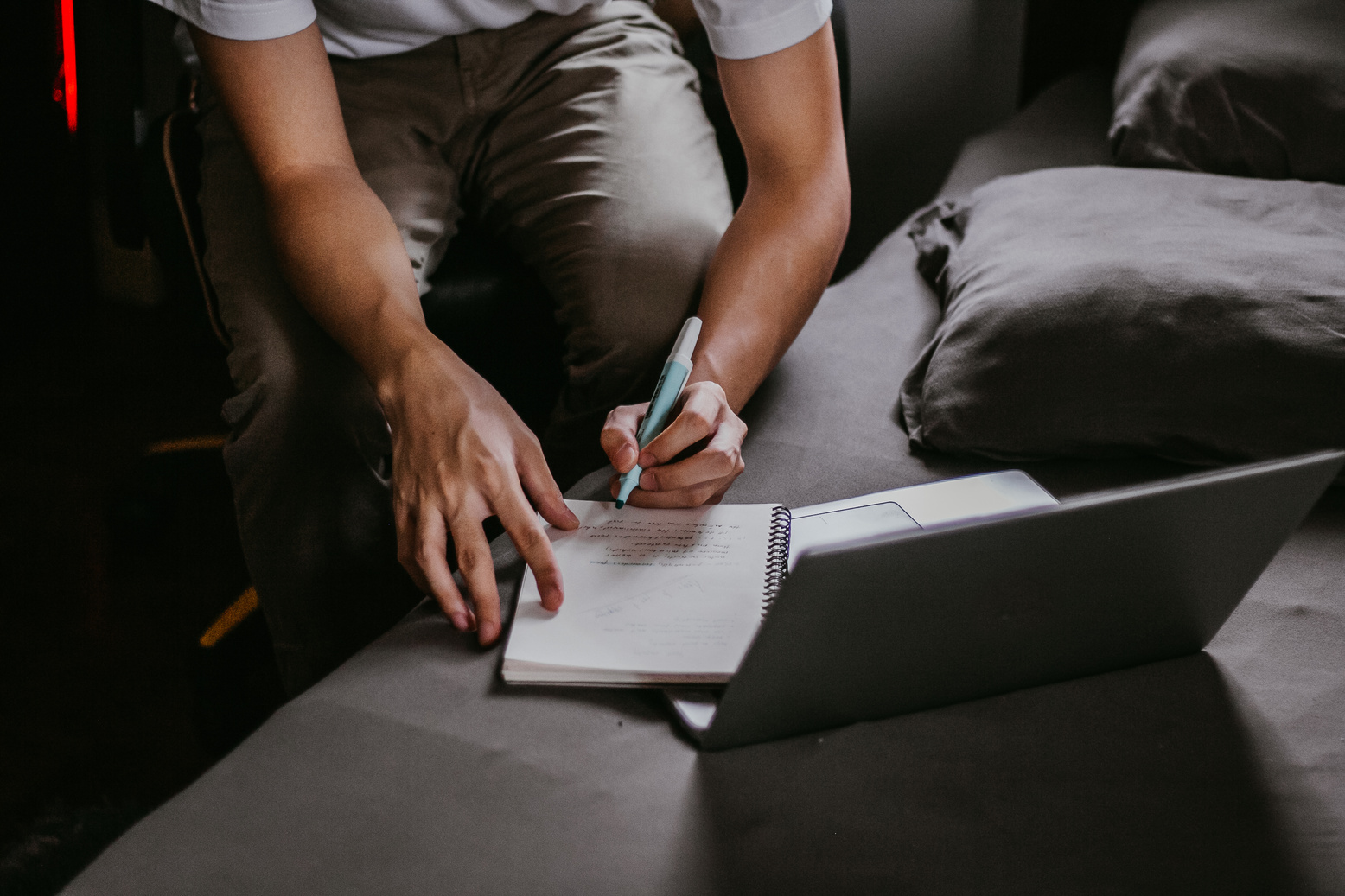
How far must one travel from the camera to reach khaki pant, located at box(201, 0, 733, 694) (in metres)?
0.86

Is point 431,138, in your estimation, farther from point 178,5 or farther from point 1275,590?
point 1275,590

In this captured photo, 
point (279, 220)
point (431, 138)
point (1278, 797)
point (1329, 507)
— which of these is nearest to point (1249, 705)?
point (1278, 797)

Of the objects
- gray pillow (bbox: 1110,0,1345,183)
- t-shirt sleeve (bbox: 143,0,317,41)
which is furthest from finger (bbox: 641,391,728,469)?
gray pillow (bbox: 1110,0,1345,183)

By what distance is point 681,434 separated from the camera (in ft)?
2.27

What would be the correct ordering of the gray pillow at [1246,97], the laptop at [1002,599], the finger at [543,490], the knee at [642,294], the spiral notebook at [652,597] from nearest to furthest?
the laptop at [1002,599] < the spiral notebook at [652,597] < the finger at [543,490] < the knee at [642,294] < the gray pillow at [1246,97]

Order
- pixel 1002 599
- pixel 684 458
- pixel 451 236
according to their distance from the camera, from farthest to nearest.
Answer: pixel 451 236 → pixel 684 458 → pixel 1002 599

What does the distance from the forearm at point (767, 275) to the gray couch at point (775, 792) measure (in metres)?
0.36

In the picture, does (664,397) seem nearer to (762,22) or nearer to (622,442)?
(622,442)

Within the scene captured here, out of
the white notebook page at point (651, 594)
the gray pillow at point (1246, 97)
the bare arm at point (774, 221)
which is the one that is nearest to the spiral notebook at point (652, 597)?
the white notebook page at point (651, 594)

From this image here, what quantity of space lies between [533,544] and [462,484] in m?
0.08

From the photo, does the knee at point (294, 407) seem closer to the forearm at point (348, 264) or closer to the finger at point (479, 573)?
the forearm at point (348, 264)

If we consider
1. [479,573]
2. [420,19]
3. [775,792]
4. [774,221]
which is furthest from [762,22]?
[775,792]

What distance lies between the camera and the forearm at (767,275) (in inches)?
33.0

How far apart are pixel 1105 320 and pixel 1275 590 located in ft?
0.84
